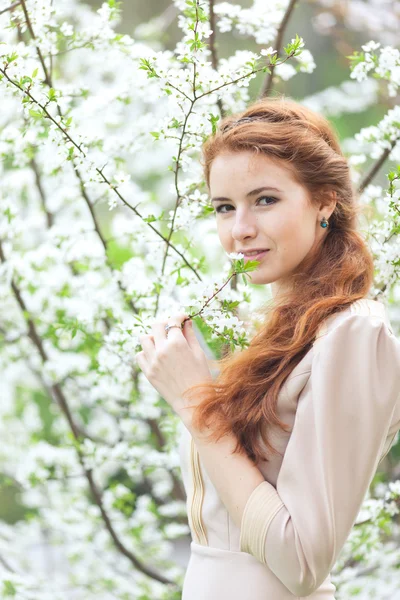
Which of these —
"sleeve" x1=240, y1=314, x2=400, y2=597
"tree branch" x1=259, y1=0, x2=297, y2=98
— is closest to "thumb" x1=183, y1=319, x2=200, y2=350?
"sleeve" x1=240, y1=314, x2=400, y2=597

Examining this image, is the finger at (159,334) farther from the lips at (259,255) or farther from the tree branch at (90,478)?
the tree branch at (90,478)

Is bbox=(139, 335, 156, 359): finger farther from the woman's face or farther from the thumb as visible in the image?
the woman's face

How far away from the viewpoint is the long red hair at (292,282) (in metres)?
1.21

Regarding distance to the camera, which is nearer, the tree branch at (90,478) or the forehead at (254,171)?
the forehead at (254,171)

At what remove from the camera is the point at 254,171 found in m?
1.30

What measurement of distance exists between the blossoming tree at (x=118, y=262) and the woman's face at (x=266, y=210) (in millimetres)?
90

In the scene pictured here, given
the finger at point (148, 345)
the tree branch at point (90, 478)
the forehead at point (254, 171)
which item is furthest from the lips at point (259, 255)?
the tree branch at point (90, 478)

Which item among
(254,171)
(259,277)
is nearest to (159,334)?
(259,277)

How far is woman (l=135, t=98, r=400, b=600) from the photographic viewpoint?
3.56 feet

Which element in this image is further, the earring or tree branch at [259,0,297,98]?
tree branch at [259,0,297,98]

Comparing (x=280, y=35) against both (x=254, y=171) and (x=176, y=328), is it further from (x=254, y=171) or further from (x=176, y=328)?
(x=176, y=328)

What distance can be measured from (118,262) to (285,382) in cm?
132

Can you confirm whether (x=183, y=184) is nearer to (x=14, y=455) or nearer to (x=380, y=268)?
(x=380, y=268)

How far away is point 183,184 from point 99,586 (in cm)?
197
